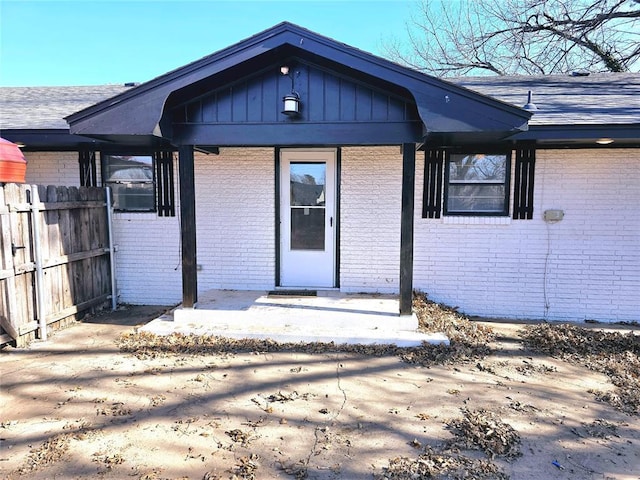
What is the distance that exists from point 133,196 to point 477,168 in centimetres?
558

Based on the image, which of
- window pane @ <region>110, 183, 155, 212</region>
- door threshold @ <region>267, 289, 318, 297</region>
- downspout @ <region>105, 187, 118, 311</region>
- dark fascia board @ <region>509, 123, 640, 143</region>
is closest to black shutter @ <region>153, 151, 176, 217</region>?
window pane @ <region>110, 183, 155, 212</region>

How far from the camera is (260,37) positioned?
4602 mm

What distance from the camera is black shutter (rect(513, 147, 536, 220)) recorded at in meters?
6.14

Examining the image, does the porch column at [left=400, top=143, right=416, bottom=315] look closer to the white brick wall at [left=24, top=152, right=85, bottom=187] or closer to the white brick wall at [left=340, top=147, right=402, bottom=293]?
the white brick wall at [left=340, top=147, right=402, bottom=293]

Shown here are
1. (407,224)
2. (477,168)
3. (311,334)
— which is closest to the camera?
(311,334)

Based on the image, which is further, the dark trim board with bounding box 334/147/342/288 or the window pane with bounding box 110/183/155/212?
the window pane with bounding box 110/183/155/212

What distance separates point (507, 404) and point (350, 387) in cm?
137

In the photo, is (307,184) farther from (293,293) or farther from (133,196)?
(133,196)

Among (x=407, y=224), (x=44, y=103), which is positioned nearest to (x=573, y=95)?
(x=407, y=224)

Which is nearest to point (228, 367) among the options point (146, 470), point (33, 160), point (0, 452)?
point (146, 470)

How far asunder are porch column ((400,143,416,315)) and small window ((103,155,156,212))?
4.14 meters

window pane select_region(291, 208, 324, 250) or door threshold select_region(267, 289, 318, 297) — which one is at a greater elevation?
window pane select_region(291, 208, 324, 250)

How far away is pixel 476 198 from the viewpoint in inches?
252

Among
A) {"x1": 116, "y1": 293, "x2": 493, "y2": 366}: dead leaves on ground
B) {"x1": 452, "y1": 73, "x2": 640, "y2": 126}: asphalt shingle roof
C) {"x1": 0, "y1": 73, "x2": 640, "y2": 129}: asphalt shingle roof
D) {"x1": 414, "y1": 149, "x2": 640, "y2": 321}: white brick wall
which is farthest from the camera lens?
{"x1": 414, "y1": 149, "x2": 640, "y2": 321}: white brick wall
